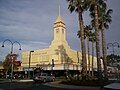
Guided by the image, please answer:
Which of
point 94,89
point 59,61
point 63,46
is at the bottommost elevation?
point 94,89

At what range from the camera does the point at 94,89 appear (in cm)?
2912

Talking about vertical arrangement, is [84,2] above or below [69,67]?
above

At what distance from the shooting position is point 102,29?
162 ft

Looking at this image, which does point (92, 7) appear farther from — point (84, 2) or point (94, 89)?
point (94, 89)

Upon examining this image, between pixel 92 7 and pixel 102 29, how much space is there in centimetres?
790

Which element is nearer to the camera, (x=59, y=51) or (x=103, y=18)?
(x=103, y=18)

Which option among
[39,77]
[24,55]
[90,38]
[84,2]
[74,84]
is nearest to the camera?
[74,84]

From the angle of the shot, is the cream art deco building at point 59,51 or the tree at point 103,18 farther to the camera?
the cream art deco building at point 59,51

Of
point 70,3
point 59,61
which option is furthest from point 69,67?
point 70,3

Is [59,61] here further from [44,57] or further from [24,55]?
[24,55]

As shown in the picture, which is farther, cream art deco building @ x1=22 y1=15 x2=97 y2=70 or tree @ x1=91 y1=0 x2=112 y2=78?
cream art deco building @ x1=22 y1=15 x2=97 y2=70

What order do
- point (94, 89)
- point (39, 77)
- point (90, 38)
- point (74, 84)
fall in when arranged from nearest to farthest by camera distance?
point (94, 89)
point (74, 84)
point (39, 77)
point (90, 38)

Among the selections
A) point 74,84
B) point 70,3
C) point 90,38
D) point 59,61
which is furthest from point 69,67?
point 74,84

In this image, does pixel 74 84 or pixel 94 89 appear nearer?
pixel 94 89
